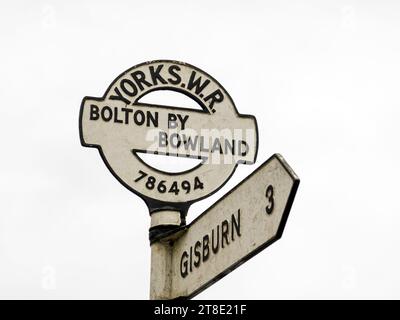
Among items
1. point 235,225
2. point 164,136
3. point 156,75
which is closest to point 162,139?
point 164,136

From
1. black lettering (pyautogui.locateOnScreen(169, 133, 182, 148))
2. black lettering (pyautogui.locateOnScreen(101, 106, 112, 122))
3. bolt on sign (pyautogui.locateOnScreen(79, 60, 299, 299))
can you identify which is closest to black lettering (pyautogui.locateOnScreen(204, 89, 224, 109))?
bolt on sign (pyautogui.locateOnScreen(79, 60, 299, 299))

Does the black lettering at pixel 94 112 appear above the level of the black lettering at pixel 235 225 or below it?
above

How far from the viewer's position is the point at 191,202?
15.5 feet

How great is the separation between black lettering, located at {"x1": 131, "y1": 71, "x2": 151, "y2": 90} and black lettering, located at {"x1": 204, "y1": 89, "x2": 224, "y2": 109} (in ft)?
0.90

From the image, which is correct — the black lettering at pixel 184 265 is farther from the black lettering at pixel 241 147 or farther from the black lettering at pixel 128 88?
the black lettering at pixel 128 88

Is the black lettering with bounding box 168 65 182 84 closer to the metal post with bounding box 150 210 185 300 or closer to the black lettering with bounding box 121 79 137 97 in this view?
the black lettering with bounding box 121 79 137 97

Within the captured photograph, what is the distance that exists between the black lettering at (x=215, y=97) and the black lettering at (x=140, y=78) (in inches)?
10.8

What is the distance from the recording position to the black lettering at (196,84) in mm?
5008

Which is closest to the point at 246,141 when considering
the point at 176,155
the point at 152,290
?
the point at 176,155

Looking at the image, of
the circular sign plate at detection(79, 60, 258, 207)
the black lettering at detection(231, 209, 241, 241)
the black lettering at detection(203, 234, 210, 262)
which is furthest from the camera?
the circular sign plate at detection(79, 60, 258, 207)

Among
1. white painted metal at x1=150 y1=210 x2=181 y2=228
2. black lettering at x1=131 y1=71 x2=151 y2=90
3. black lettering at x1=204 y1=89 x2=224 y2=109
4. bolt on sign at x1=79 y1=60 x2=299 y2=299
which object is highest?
black lettering at x1=131 y1=71 x2=151 y2=90

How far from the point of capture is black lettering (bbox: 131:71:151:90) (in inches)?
195

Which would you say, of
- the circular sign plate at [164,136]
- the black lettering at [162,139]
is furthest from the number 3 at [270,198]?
the black lettering at [162,139]

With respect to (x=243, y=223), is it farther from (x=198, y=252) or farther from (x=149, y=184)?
(x=149, y=184)
